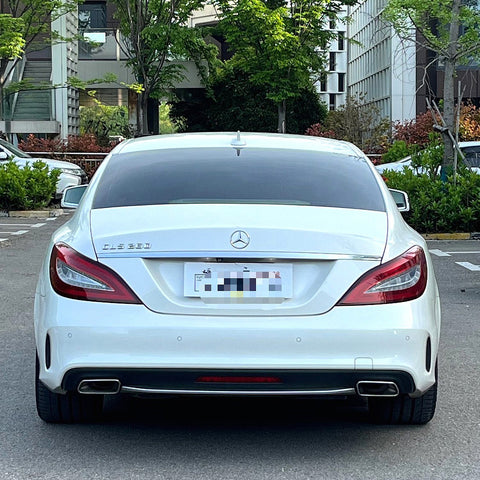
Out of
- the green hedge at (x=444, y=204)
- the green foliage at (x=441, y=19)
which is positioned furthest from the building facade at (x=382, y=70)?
the green hedge at (x=444, y=204)

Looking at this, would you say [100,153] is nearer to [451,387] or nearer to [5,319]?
[5,319]

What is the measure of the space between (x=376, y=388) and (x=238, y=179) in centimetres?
126

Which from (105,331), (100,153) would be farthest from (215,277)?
(100,153)

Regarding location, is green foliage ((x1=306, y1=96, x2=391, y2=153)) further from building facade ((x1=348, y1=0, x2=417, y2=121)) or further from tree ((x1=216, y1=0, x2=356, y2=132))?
tree ((x1=216, y1=0, x2=356, y2=132))

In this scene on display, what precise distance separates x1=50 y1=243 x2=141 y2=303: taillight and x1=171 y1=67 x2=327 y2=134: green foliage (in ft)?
148

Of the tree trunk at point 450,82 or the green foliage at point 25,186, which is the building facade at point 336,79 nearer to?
the green foliage at point 25,186

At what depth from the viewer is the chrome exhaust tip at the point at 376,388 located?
4.93 meters

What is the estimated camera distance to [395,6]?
22.8 metres

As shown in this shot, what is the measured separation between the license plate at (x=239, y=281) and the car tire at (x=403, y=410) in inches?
42.9

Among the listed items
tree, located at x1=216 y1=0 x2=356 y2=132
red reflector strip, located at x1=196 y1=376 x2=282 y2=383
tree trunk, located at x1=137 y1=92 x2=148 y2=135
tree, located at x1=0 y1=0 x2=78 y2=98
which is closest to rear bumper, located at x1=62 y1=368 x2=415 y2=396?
red reflector strip, located at x1=196 y1=376 x2=282 y2=383

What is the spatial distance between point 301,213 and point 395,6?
726 inches

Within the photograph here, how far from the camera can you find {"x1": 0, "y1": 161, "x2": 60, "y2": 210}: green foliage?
24.0 m

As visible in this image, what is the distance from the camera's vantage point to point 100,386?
500cm

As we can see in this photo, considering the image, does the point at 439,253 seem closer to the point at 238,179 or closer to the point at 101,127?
the point at 238,179
